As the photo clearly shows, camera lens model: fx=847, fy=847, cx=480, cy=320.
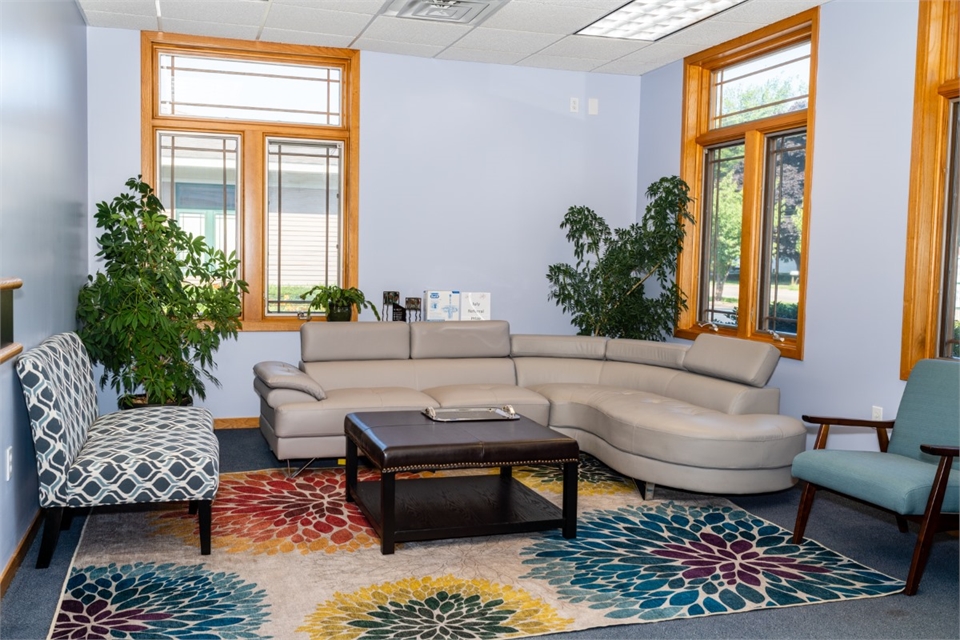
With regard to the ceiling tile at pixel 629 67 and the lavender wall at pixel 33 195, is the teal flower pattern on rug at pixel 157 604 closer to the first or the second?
the lavender wall at pixel 33 195

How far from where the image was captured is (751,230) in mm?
6219

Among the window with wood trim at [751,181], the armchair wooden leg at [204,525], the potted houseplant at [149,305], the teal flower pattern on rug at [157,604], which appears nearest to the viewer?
the teal flower pattern on rug at [157,604]

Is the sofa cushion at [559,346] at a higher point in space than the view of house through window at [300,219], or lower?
lower

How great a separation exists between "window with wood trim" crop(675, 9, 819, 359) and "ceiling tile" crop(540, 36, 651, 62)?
0.58 metres

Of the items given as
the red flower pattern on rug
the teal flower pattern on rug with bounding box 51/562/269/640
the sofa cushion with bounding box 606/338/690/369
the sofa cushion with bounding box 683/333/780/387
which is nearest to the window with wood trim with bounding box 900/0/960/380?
the sofa cushion with bounding box 683/333/780/387

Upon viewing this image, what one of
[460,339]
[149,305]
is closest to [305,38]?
[149,305]

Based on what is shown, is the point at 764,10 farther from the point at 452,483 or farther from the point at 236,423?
the point at 236,423

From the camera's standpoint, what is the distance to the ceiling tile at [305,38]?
6301 mm

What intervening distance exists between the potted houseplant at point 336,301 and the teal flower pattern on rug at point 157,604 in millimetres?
3010

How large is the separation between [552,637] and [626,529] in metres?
1.38

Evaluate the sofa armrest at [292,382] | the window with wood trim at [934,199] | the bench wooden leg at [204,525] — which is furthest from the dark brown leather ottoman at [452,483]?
the window with wood trim at [934,199]

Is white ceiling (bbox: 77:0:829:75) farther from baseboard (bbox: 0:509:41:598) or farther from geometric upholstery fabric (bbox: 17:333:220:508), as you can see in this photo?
baseboard (bbox: 0:509:41:598)

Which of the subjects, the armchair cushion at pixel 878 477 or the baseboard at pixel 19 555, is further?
the armchair cushion at pixel 878 477

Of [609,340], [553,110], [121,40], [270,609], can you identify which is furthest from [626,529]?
[121,40]
